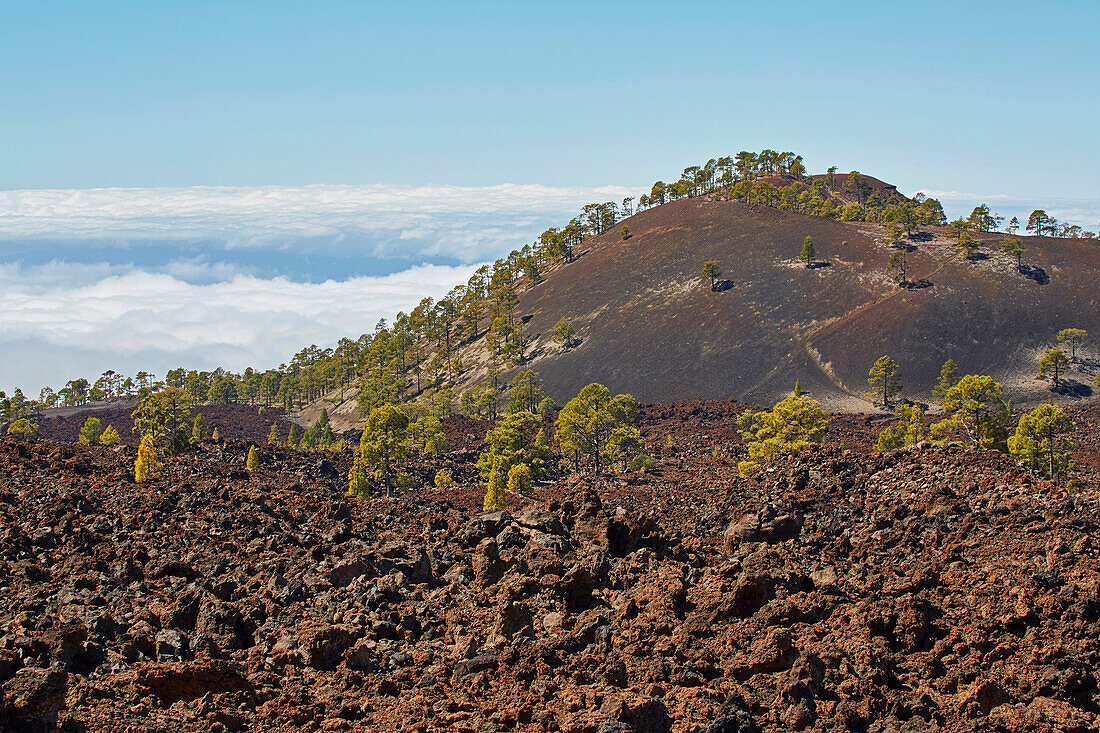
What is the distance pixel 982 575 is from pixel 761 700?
7757 millimetres

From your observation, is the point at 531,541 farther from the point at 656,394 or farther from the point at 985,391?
the point at 656,394

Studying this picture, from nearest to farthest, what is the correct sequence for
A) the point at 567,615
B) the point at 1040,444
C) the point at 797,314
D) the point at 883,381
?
the point at 567,615 < the point at 1040,444 < the point at 883,381 < the point at 797,314

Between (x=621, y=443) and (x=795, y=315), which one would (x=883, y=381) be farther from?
(x=621, y=443)

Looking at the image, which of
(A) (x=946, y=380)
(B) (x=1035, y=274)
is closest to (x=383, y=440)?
(A) (x=946, y=380)

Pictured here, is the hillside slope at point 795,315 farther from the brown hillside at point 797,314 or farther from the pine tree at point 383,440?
the pine tree at point 383,440

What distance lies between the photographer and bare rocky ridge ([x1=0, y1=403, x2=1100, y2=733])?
14.6m

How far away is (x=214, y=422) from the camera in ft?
485

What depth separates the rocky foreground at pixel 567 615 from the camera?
14555mm

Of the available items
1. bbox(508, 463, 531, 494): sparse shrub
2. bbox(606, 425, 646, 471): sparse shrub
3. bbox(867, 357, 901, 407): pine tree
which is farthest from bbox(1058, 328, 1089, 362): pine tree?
bbox(508, 463, 531, 494): sparse shrub

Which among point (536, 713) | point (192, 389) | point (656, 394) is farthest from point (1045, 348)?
point (192, 389)

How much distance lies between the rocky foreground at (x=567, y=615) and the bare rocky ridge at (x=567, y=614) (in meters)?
0.06

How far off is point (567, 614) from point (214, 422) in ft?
463

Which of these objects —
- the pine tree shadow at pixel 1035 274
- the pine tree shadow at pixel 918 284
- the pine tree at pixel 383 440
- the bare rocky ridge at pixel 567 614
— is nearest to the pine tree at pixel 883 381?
the pine tree shadow at pixel 918 284

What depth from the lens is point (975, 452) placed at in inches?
1265
